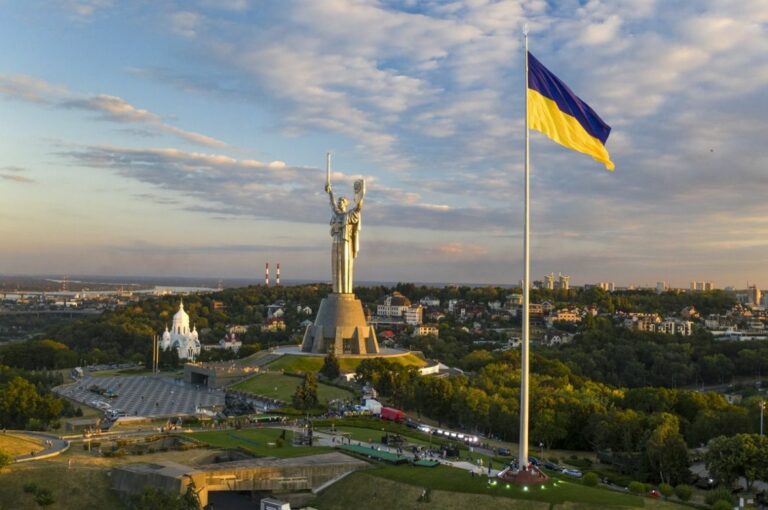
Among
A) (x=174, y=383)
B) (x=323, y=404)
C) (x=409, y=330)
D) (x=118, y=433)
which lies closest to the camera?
(x=118, y=433)

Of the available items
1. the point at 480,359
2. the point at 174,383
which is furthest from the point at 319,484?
the point at 480,359

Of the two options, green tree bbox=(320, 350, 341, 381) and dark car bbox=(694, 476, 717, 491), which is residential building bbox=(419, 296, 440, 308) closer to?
green tree bbox=(320, 350, 341, 381)

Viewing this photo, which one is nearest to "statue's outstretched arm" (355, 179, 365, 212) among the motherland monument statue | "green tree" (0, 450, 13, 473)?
the motherland monument statue

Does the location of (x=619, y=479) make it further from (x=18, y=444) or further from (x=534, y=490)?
(x=18, y=444)

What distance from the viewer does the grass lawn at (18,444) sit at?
26078 millimetres

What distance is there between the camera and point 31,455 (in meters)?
25.8

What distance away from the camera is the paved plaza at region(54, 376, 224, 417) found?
42.2 meters

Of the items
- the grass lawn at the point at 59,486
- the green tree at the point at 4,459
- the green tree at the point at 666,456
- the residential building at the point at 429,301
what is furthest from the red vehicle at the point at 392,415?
the residential building at the point at 429,301

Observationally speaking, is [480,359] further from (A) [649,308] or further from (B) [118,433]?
(A) [649,308]

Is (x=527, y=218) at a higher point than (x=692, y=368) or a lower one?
higher

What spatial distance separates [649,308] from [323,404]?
7542 cm

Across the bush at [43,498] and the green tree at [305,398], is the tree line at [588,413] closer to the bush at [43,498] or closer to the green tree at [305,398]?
the green tree at [305,398]

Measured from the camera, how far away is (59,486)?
23.3 meters

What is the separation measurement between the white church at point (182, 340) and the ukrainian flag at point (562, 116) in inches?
2175
